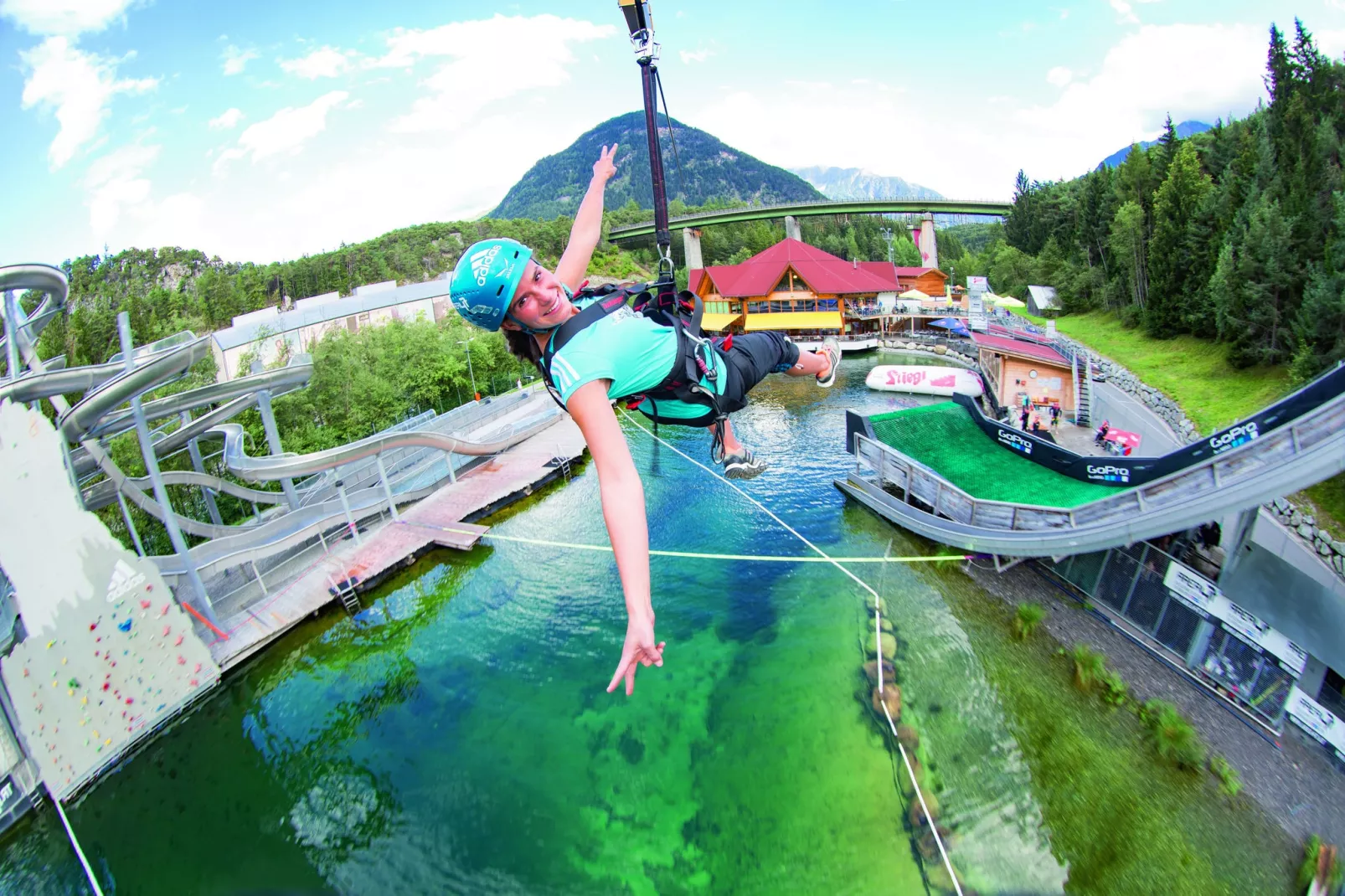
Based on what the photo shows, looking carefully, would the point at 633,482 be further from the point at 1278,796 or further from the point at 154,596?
the point at 154,596

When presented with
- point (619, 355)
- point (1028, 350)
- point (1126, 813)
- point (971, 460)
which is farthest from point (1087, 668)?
point (1028, 350)

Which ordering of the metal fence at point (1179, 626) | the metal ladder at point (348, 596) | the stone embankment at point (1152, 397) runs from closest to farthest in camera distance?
the metal fence at point (1179, 626) < the metal ladder at point (348, 596) < the stone embankment at point (1152, 397)

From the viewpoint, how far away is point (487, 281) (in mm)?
2941

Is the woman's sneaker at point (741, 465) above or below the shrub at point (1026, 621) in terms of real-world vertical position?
above

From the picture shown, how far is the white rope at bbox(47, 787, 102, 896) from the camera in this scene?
747 centimetres

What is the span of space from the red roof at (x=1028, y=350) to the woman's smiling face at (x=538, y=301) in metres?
19.5

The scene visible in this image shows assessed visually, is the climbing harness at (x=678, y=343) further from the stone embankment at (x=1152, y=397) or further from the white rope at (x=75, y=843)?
the stone embankment at (x=1152, y=397)

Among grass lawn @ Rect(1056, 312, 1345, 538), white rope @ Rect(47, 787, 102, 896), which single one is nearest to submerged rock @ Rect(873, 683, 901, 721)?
grass lawn @ Rect(1056, 312, 1345, 538)

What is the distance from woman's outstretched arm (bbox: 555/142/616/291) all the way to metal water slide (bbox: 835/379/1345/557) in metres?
7.77

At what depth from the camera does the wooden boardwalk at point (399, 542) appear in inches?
468

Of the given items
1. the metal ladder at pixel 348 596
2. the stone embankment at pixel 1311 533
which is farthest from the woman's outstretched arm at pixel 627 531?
the metal ladder at pixel 348 596

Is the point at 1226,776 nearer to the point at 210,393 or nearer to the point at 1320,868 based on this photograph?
the point at 1320,868

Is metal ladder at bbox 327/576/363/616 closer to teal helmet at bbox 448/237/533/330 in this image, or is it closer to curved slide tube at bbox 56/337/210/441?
curved slide tube at bbox 56/337/210/441

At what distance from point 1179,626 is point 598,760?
336 inches
